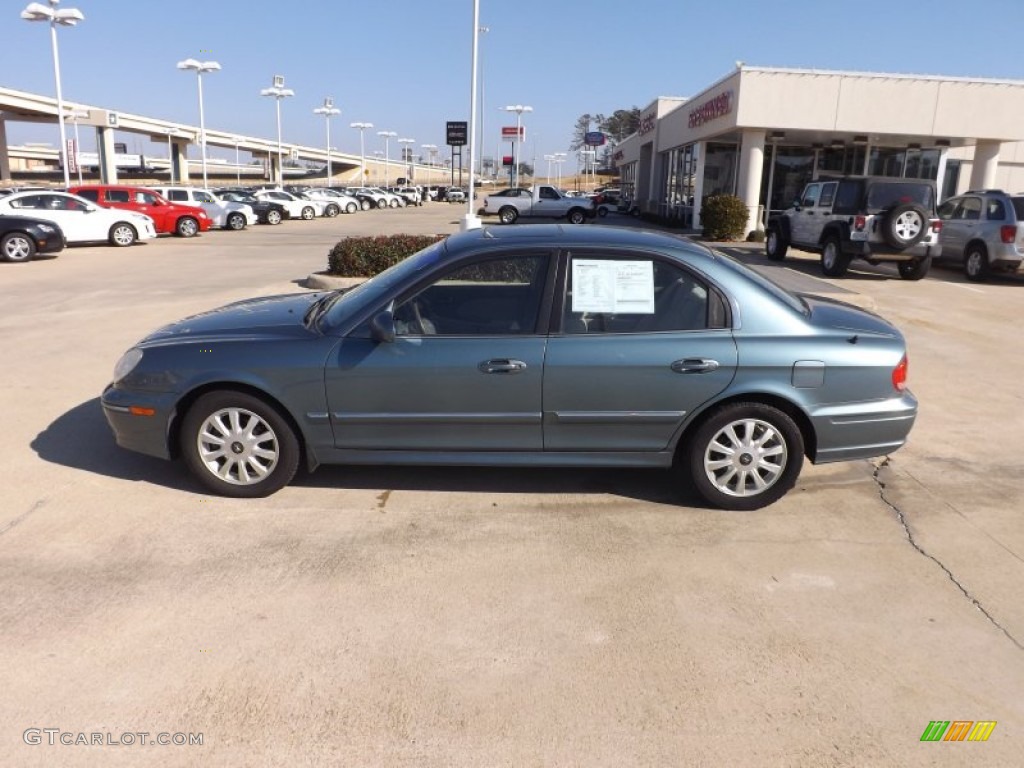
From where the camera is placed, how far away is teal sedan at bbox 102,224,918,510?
449 cm


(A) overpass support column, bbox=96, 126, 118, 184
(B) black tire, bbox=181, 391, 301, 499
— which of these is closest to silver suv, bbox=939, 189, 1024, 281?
(B) black tire, bbox=181, 391, 301, 499

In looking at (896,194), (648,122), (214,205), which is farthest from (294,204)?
(896,194)

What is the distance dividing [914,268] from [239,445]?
48.5ft

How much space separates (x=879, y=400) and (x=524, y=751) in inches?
120

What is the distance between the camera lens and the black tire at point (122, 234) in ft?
70.9

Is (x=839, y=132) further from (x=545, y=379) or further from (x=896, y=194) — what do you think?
(x=545, y=379)

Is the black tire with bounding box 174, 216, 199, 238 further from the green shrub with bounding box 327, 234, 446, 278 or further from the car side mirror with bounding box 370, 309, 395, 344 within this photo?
the car side mirror with bounding box 370, 309, 395, 344

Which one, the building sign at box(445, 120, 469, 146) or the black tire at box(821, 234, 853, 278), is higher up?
the building sign at box(445, 120, 469, 146)

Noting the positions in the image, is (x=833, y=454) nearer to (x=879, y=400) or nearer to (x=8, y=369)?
(x=879, y=400)

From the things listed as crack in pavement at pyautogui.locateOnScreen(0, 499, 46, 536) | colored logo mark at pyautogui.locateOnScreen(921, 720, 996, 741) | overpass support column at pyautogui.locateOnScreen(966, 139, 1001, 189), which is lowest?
colored logo mark at pyautogui.locateOnScreen(921, 720, 996, 741)

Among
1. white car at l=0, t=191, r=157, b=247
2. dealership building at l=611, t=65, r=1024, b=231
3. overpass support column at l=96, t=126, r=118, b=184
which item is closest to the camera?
white car at l=0, t=191, r=157, b=247

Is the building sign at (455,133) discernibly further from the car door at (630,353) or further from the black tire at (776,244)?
the car door at (630,353)

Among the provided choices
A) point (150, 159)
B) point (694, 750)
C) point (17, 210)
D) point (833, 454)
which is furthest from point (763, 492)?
point (150, 159)

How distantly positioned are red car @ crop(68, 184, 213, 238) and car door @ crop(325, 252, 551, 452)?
73.7 feet
